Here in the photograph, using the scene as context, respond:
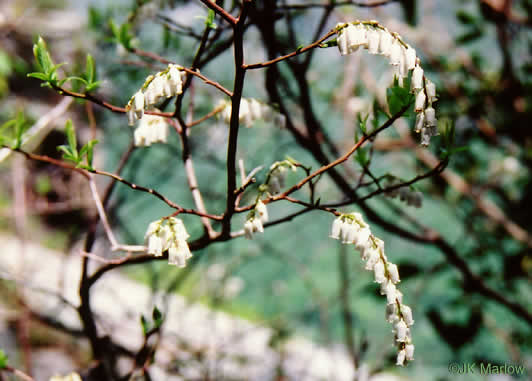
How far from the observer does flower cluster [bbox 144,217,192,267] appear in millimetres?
550

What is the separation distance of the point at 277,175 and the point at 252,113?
0.41 ft

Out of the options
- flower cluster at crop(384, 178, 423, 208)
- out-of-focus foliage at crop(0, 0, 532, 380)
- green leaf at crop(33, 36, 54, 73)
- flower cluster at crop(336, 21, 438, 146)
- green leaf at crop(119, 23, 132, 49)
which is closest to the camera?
flower cluster at crop(336, 21, 438, 146)

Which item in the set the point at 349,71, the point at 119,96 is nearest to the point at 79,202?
the point at 119,96

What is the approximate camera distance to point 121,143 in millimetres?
2650

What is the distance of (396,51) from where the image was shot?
19.4 inches

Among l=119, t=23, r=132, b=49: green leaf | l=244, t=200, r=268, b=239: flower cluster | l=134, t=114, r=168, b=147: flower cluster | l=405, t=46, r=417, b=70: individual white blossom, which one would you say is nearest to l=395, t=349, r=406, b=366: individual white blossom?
l=244, t=200, r=268, b=239: flower cluster

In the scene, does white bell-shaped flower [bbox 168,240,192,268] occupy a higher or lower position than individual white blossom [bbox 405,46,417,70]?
lower

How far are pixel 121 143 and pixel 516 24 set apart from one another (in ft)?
6.82

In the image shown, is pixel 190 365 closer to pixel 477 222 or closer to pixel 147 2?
pixel 147 2

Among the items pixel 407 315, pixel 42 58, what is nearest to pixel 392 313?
pixel 407 315

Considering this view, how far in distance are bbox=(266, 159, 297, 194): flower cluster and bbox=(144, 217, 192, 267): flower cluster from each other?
0.14 meters

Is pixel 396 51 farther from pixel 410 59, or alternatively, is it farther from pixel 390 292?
pixel 390 292

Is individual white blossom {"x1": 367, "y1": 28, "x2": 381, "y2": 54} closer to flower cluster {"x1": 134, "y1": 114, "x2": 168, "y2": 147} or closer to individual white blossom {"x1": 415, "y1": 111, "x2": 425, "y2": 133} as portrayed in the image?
individual white blossom {"x1": 415, "y1": 111, "x2": 425, "y2": 133}

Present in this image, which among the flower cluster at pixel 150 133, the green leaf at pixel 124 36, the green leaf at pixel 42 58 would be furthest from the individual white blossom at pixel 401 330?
the green leaf at pixel 124 36
